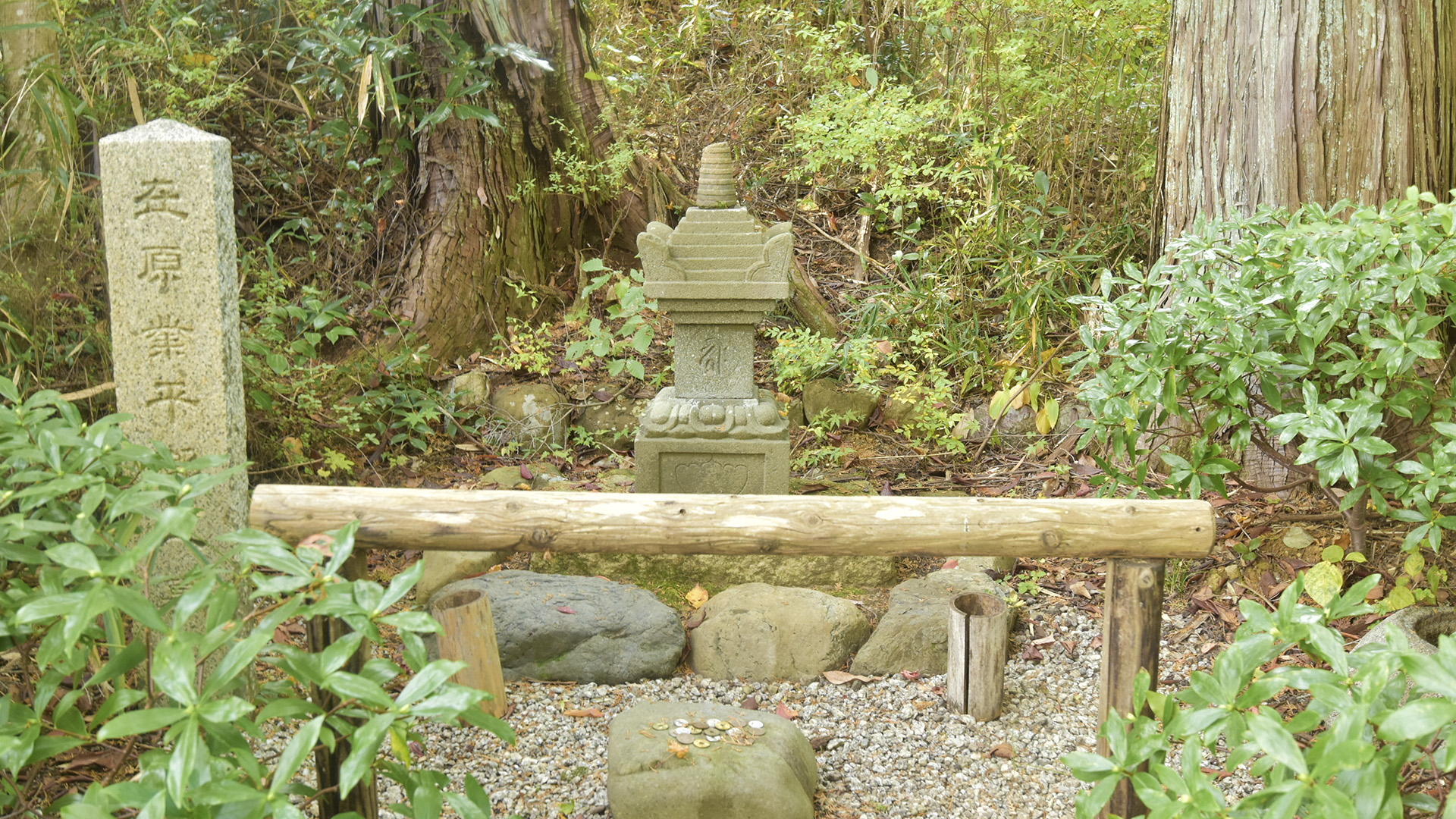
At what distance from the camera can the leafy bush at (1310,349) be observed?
2.83 meters

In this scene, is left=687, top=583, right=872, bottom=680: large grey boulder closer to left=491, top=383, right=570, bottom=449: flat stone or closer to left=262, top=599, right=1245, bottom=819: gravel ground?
left=262, top=599, right=1245, bottom=819: gravel ground

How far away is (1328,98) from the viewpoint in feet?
12.2

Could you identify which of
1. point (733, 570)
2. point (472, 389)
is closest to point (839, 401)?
point (733, 570)

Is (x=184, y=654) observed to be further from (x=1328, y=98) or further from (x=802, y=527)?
(x=1328, y=98)

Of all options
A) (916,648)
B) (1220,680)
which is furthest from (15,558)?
(916,648)

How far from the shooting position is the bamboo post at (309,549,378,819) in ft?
7.72

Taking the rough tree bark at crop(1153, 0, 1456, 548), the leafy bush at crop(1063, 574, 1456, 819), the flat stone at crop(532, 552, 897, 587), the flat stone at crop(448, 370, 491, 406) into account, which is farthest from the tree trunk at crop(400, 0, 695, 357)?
the leafy bush at crop(1063, 574, 1456, 819)

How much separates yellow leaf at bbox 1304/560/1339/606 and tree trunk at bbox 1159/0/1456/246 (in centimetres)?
127

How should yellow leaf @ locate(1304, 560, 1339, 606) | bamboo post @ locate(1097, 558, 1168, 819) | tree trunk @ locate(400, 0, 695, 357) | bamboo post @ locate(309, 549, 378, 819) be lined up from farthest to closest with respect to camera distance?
tree trunk @ locate(400, 0, 695, 357) → yellow leaf @ locate(1304, 560, 1339, 606) → bamboo post @ locate(1097, 558, 1168, 819) → bamboo post @ locate(309, 549, 378, 819)

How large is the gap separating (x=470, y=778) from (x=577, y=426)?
11.1ft

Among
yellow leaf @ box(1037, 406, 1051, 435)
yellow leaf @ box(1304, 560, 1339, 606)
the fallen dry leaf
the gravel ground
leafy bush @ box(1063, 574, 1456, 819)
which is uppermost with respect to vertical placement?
yellow leaf @ box(1037, 406, 1051, 435)

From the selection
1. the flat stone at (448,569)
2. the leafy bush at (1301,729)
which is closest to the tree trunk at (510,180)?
the flat stone at (448,569)

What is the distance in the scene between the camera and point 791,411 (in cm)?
541

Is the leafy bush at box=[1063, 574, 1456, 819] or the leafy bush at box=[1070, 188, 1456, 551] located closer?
the leafy bush at box=[1063, 574, 1456, 819]
